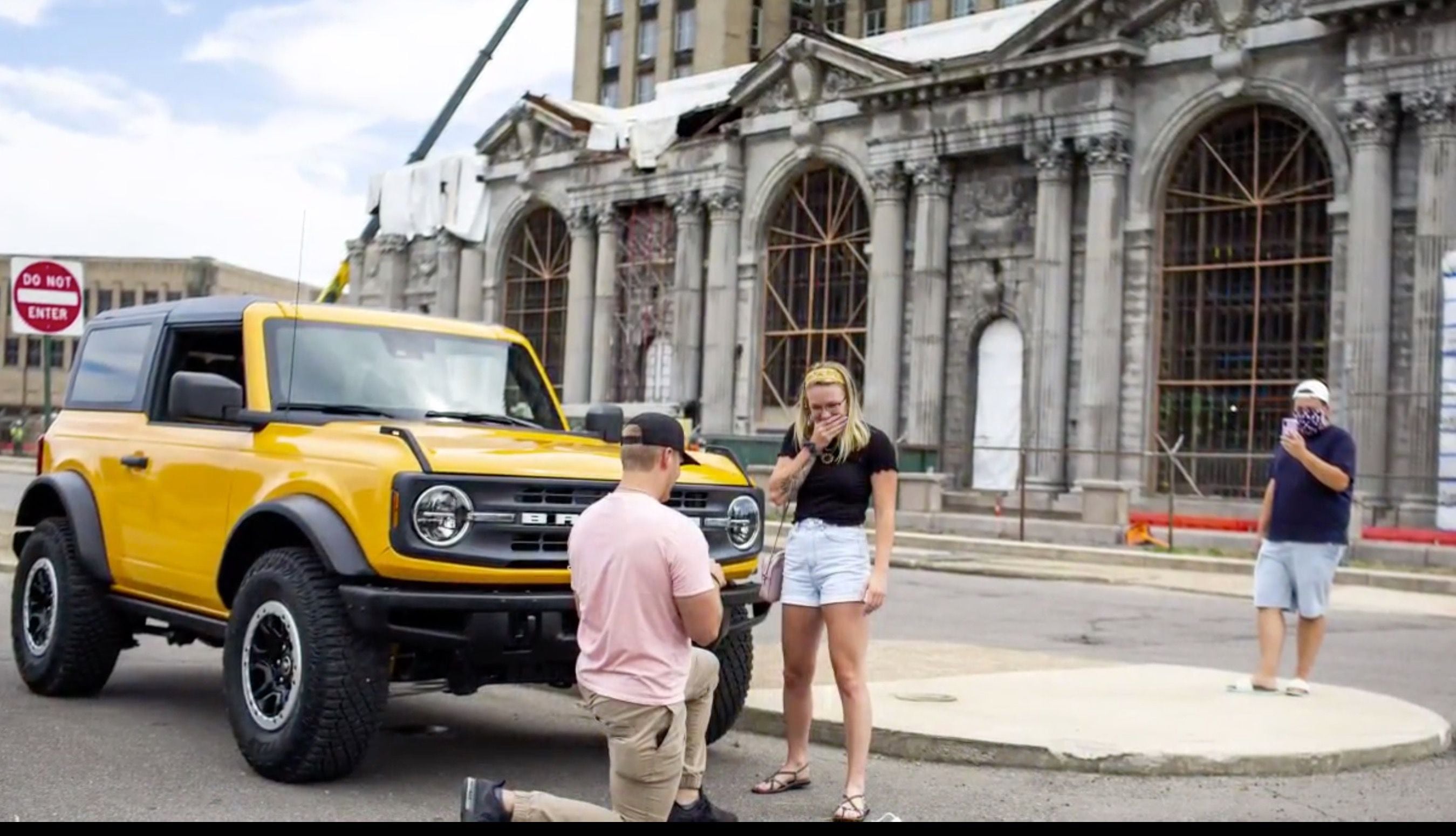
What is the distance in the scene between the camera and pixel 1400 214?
1126 inches

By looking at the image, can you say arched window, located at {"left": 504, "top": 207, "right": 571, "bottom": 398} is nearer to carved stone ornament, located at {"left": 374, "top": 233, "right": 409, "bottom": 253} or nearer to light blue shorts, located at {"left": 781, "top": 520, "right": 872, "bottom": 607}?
carved stone ornament, located at {"left": 374, "top": 233, "right": 409, "bottom": 253}

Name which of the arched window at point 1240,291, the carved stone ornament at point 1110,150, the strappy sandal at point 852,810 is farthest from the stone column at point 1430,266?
the strappy sandal at point 852,810

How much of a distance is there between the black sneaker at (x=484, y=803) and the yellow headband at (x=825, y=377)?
247 cm

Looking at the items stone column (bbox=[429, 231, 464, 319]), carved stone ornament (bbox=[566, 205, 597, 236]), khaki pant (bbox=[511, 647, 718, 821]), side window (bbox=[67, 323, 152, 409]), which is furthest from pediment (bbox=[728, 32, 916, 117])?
khaki pant (bbox=[511, 647, 718, 821])

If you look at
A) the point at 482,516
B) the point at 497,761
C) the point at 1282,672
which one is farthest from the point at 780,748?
the point at 1282,672

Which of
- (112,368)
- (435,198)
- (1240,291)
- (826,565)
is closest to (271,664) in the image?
(826,565)

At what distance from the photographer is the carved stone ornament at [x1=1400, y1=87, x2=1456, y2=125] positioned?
90.6ft

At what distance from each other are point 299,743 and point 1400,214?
26.1 meters

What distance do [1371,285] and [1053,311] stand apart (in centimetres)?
657

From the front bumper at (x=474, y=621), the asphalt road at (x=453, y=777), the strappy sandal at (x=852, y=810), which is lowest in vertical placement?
the asphalt road at (x=453, y=777)

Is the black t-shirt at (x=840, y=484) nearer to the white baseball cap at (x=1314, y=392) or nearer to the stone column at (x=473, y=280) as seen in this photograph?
the white baseball cap at (x=1314, y=392)

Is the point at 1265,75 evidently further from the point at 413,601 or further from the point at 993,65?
the point at 413,601

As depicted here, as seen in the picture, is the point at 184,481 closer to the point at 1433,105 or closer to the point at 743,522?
the point at 743,522

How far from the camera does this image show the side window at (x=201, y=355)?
851cm
